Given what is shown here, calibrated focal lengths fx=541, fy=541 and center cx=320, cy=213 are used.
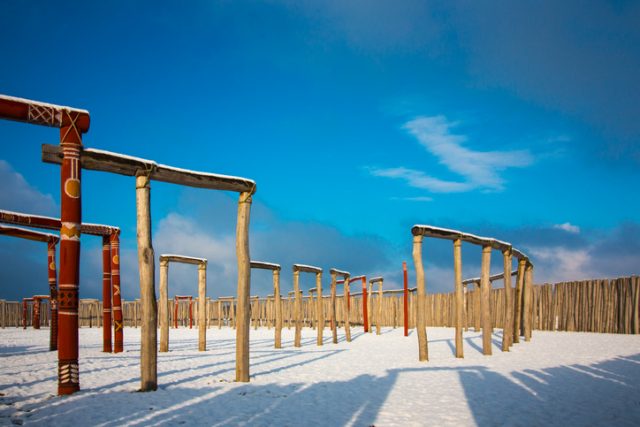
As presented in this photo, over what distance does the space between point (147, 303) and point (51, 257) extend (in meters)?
10.3

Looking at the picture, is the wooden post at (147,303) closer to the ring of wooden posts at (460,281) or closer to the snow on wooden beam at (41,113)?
the snow on wooden beam at (41,113)

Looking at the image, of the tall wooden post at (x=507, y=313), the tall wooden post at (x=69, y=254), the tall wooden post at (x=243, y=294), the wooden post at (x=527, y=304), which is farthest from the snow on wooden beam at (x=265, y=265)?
the tall wooden post at (x=69, y=254)

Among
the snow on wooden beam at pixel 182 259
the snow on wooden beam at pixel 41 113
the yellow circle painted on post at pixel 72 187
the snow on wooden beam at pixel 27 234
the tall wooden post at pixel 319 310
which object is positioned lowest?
the tall wooden post at pixel 319 310

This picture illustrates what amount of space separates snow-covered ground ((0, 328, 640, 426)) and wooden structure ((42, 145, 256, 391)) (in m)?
0.51

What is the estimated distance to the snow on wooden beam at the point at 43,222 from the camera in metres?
13.1

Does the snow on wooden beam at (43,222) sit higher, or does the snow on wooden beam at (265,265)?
the snow on wooden beam at (43,222)

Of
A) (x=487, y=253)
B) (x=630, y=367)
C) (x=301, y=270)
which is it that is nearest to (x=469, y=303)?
(x=301, y=270)

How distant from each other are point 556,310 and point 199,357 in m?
15.6

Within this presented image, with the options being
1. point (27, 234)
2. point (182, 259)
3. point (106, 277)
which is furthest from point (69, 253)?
point (27, 234)

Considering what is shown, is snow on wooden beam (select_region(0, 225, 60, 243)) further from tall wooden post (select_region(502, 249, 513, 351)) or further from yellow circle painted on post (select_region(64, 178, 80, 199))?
tall wooden post (select_region(502, 249, 513, 351))

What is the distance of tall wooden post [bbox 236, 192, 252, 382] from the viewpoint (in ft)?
28.6

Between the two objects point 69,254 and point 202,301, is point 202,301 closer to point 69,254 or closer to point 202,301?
A: point 202,301

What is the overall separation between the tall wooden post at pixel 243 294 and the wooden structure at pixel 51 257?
352 inches

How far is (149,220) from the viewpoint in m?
7.97
